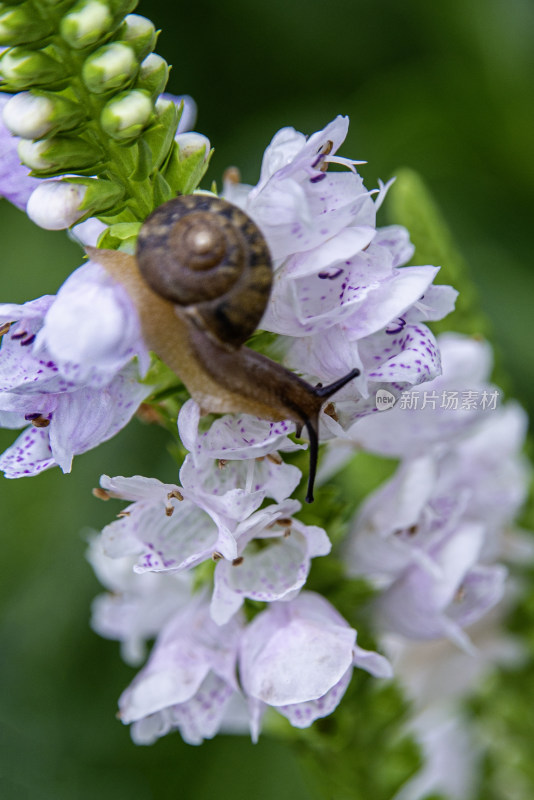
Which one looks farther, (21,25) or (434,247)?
(434,247)

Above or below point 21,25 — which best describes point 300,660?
below

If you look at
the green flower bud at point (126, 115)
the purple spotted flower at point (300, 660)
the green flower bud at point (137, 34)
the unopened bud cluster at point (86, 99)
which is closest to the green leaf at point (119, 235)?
the unopened bud cluster at point (86, 99)

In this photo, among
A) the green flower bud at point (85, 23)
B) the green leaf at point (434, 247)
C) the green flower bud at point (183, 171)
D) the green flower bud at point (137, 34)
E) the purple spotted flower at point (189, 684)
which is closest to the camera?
the green flower bud at point (85, 23)

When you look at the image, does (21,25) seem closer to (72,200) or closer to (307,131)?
(72,200)

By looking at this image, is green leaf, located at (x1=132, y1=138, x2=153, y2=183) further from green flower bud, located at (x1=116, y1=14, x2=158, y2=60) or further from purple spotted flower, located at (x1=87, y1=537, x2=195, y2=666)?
purple spotted flower, located at (x1=87, y1=537, x2=195, y2=666)

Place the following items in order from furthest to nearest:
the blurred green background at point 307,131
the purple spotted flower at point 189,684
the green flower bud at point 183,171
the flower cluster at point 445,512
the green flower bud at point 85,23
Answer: the blurred green background at point 307,131 → the flower cluster at point 445,512 → the purple spotted flower at point 189,684 → the green flower bud at point 183,171 → the green flower bud at point 85,23

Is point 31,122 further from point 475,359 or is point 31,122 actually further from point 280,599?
point 475,359

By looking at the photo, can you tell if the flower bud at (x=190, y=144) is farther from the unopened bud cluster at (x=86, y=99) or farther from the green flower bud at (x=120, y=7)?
the green flower bud at (x=120, y=7)

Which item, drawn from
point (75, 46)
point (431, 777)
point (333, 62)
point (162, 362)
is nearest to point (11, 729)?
point (431, 777)

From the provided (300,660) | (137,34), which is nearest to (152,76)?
(137,34)
